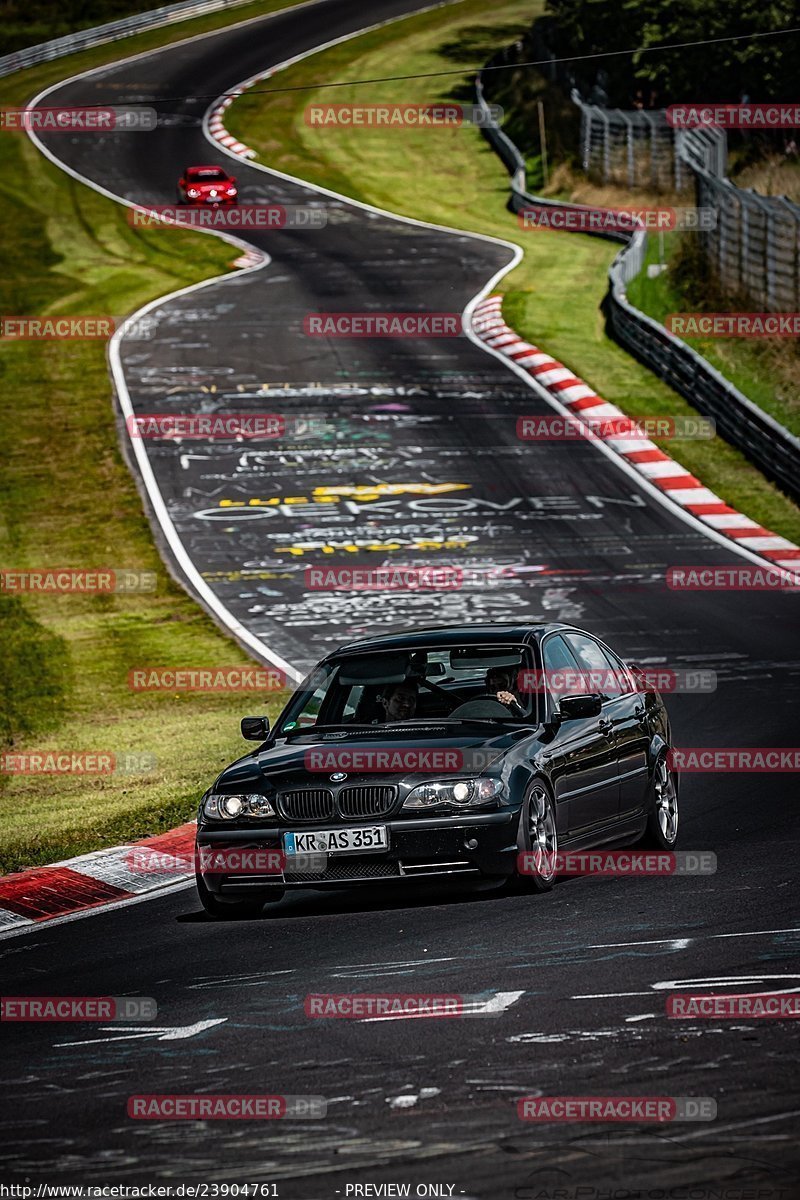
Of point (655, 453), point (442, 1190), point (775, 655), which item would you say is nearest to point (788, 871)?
point (442, 1190)

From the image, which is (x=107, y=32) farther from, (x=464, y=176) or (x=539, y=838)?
(x=539, y=838)

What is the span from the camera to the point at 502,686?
1061 centimetres

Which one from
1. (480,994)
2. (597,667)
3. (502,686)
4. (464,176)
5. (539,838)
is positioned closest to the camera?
(480,994)

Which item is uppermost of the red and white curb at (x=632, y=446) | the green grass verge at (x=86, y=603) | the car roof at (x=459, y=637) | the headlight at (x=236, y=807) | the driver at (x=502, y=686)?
the car roof at (x=459, y=637)

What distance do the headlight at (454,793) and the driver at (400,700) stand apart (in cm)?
109

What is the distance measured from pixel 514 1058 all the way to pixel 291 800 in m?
Answer: 3.31

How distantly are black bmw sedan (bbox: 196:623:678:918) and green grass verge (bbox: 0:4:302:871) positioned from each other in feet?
8.09

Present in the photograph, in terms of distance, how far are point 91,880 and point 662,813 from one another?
3402 millimetres

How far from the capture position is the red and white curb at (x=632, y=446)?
2453cm

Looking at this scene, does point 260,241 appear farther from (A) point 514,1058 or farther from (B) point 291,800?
(A) point 514,1058

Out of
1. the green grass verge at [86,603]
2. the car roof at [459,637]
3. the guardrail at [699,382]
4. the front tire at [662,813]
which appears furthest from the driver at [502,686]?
the guardrail at [699,382]

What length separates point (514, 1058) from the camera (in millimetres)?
6492

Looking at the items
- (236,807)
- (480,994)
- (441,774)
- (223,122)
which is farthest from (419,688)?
(223,122)

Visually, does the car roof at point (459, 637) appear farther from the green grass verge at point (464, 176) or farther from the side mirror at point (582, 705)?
the green grass verge at point (464, 176)
